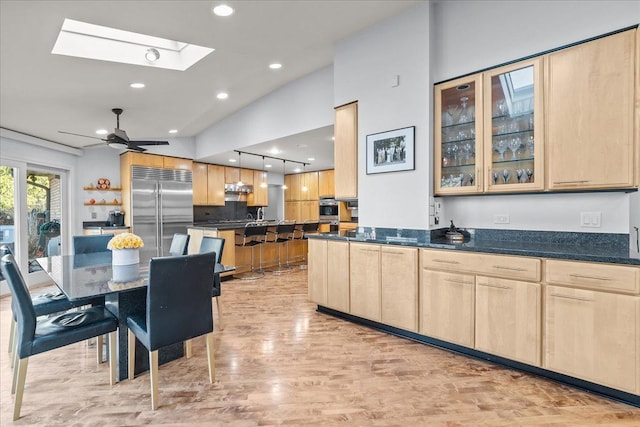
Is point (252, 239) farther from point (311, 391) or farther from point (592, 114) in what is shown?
point (592, 114)

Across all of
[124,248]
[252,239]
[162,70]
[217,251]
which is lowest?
[252,239]

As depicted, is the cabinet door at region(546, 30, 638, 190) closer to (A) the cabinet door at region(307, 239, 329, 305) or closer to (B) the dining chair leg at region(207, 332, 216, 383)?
(A) the cabinet door at region(307, 239, 329, 305)

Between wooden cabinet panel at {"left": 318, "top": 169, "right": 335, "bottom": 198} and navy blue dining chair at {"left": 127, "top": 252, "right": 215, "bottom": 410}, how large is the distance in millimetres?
7135

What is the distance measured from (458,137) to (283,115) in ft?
9.61

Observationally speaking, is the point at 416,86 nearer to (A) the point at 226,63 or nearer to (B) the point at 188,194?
(A) the point at 226,63

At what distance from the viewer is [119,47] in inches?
135

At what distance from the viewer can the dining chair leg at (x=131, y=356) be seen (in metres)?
2.42

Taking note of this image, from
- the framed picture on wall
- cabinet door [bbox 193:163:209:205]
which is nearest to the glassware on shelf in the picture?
the framed picture on wall

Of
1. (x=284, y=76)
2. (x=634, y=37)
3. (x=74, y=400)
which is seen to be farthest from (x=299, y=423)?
(x=284, y=76)

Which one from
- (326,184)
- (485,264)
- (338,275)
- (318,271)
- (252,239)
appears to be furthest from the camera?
(326,184)

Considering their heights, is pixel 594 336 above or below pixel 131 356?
above

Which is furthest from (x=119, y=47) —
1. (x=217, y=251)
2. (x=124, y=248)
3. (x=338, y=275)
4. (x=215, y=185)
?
(x=215, y=185)

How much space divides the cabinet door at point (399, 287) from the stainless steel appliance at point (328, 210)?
586 centimetres

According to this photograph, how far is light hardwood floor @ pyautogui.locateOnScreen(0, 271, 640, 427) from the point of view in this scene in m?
2.02
